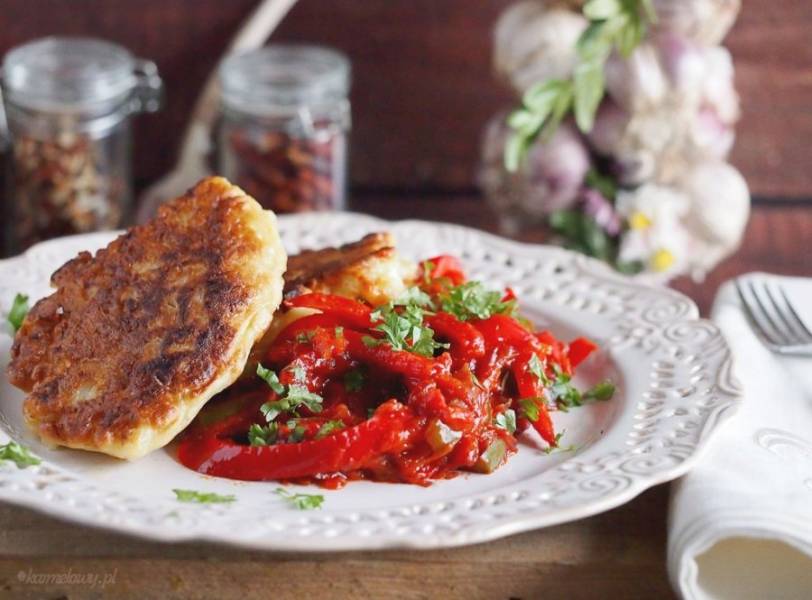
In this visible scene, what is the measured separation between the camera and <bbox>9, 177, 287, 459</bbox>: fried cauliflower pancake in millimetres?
2586

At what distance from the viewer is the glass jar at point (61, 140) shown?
14.7ft

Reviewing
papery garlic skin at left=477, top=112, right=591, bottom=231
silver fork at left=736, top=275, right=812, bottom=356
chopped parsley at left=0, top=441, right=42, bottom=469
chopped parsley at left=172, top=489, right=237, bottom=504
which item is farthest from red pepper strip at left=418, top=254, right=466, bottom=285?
papery garlic skin at left=477, top=112, right=591, bottom=231

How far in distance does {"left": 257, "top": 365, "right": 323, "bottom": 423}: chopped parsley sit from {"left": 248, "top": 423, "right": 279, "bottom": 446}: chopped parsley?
23 mm

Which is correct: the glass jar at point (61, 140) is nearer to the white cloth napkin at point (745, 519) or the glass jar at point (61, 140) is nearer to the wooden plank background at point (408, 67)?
the wooden plank background at point (408, 67)

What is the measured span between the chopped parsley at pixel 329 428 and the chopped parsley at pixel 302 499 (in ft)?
0.50

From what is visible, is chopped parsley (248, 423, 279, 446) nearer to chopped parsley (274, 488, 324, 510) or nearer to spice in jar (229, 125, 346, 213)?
chopped parsley (274, 488, 324, 510)

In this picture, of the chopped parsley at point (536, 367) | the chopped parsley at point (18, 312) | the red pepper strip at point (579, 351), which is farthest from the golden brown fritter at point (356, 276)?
the chopped parsley at point (18, 312)

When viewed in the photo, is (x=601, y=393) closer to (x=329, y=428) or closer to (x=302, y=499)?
(x=329, y=428)

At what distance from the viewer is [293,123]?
4.58 m

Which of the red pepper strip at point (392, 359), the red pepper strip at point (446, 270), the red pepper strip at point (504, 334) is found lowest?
the red pepper strip at point (446, 270)

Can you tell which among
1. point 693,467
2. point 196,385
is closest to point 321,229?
point 196,385

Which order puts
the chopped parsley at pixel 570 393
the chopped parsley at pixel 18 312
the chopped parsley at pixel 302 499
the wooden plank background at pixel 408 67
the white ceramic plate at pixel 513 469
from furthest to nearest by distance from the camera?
the wooden plank background at pixel 408 67
the chopped parsley at pixel 18 312
the chopped parsley at pixel 570 393
the chopped parsley at pixel 302 499
the white ceramic plate at pixel 513 469

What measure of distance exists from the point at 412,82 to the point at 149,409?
3093 millimetres

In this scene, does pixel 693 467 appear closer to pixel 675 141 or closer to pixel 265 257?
pixel 265 257
